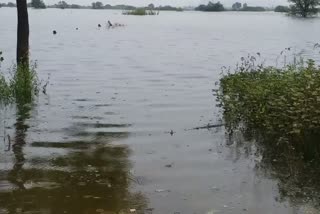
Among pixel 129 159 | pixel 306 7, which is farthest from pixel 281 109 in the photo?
pixel 306 7

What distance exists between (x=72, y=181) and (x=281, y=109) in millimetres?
3813

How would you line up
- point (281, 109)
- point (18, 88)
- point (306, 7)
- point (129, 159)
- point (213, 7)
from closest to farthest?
point (129, 159) → point (281, 109) → point (18, 88) → point (306, 7) → point (213, 7)

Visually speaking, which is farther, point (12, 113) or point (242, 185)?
point (12, 113)

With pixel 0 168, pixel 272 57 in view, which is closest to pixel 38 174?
pixel 0 168

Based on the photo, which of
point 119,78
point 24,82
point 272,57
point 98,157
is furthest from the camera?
point 272,57

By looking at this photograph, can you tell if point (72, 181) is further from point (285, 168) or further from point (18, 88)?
point (18, 88)

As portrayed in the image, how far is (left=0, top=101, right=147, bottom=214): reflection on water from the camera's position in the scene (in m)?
6.53

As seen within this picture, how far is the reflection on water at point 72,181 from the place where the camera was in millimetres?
6531

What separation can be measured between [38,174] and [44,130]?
3061 millimetres

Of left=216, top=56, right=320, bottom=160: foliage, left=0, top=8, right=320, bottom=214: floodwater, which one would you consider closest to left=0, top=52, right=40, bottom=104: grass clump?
left=0, top=8, right=320, bottom=214: floodwater

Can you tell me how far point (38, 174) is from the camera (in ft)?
25.3

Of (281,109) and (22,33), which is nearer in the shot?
(281,109)

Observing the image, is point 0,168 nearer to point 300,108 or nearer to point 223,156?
point 223,156

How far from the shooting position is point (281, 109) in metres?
8.91
